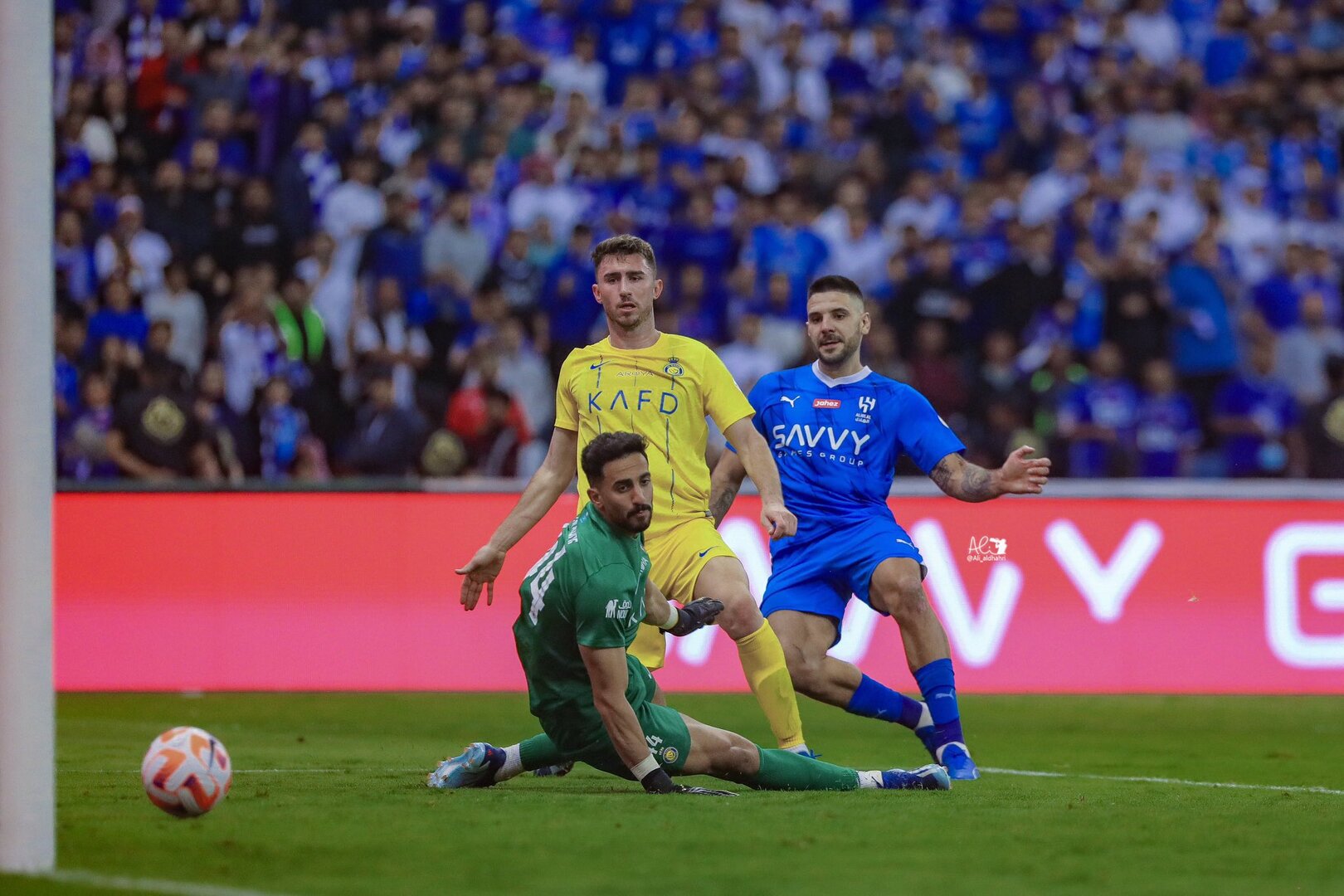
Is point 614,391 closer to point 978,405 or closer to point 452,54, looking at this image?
point 978,405

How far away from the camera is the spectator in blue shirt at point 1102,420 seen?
15.5 m

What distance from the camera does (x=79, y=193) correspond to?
16641mm

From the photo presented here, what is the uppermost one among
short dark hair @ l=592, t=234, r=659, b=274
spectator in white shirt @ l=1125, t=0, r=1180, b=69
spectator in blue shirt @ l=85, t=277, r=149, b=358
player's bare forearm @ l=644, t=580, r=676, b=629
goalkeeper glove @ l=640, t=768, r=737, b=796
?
spectator in white shirt @ l=1125, t=0, r=1180, b=69

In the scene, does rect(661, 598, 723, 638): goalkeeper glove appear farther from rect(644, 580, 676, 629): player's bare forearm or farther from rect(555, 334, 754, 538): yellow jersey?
rect(555, 334, 754, 538): yellow jersey

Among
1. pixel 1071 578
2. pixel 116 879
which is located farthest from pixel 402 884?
pixel 1071 578

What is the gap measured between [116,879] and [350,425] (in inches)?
398

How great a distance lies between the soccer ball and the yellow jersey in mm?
2212

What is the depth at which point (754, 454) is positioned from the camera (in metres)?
8.48

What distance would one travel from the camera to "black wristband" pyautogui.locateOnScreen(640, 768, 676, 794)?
7629 mm

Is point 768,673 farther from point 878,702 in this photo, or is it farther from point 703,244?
point 703,244

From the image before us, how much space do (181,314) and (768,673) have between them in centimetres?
872

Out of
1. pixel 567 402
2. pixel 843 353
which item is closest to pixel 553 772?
pixel 567 402

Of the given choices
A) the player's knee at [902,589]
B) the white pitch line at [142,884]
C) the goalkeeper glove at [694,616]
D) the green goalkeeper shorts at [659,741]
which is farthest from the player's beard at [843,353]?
the white pitch line at [142,884]

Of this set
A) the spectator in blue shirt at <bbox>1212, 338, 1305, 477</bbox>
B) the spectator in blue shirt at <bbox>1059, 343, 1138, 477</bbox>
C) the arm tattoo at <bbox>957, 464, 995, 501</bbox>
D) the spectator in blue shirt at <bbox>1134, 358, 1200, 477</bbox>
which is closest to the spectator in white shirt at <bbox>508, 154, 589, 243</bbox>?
the spectator in blue shirt at <bbox>1059, 343, 1138, 477</bbox>
